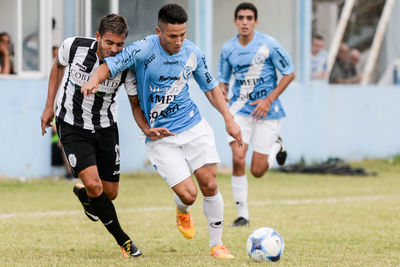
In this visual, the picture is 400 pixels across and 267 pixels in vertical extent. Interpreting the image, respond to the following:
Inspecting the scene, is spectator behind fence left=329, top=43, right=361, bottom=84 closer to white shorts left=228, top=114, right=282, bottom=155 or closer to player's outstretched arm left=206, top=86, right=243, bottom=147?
white shorts left=228, top=114, right=282, bottom=155

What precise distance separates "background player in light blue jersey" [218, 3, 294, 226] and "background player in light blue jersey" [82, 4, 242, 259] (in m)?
2.57

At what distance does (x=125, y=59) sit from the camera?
644 cm

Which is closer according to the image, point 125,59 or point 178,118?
point 125,59

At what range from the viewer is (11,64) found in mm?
13898

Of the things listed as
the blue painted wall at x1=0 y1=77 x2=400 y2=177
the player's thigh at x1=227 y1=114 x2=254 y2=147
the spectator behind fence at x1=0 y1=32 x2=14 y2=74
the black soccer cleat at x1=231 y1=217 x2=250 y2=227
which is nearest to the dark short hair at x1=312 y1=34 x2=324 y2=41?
the blue painted wall at x1=0 y1=77 x2=400 y2=177

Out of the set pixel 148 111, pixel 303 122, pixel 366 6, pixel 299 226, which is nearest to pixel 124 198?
pixel 299 226

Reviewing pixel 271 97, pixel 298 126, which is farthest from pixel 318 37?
pixel 271 97

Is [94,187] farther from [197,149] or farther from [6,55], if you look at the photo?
[6,55]

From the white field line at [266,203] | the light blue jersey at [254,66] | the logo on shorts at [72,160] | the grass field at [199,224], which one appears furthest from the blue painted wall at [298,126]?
the logo on shorts at [72,160]

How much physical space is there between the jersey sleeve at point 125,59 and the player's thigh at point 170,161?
75 cm

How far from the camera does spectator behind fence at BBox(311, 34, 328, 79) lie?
703 inches

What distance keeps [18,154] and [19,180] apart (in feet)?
1.57

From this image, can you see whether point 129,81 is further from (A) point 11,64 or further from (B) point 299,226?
(A) point 11,64

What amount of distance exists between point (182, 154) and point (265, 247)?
1139 millimetres
